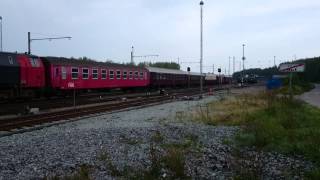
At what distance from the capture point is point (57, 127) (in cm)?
1750

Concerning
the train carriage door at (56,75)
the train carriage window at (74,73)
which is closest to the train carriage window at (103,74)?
the train carriage window at (74,73)

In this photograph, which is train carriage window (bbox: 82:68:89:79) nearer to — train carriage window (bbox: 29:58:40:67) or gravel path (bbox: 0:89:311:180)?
train carriage window (bbox: 29:58:40:67)

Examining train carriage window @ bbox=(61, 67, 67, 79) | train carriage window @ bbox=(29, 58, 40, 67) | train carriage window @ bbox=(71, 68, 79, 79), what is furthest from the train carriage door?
train carriage window @ bbox=(71, 68, 79, 79)

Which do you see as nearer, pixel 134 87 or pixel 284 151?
pixel 284 151

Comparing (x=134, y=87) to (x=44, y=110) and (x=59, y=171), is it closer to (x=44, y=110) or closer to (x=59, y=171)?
(x=44, y=110)

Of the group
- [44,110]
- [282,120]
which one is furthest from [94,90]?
[282,120]

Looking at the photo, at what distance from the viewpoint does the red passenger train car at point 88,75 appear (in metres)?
33.2

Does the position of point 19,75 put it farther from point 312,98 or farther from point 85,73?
point 312,98

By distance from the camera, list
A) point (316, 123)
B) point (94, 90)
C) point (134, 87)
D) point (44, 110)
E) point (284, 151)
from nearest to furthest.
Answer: point (284, 151)
point (316, 123)
point (44, 110)
point (94, 90)
point (134, 87)

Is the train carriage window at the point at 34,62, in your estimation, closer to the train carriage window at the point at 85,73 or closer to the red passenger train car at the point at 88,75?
the red passenger train car at the point at 88,75

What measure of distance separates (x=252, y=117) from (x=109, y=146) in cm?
835

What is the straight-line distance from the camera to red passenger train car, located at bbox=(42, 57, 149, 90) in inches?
1307

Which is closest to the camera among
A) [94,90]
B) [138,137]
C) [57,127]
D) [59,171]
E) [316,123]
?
[59,171]

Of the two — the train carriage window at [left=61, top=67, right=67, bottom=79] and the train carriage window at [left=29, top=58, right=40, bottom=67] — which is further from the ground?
the train carriage window at [left=29, top=58, right=40, bottom=67]
